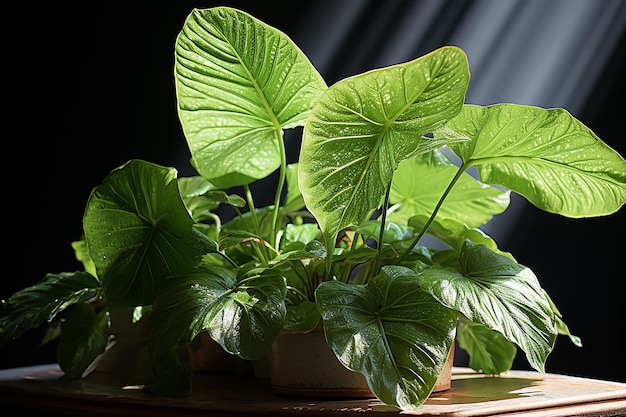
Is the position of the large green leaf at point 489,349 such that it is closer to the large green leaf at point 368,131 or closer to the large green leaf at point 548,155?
the large green leaf at point 548,155

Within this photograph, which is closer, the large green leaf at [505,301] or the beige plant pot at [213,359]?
the large green leaf at [505,301]

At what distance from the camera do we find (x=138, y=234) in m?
0.96

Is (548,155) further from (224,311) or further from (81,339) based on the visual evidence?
(81,339)

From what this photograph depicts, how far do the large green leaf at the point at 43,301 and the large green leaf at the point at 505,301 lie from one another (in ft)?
1.83

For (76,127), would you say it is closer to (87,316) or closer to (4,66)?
(4,66)

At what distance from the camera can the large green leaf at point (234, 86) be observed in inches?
34.9

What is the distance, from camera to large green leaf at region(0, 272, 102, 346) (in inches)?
38.3

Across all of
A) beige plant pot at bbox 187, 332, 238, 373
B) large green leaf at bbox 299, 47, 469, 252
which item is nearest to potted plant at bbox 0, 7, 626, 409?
large green leaf at bbox 299, 47, 469, 252

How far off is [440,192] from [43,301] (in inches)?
25.2

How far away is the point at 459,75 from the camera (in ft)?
2.36

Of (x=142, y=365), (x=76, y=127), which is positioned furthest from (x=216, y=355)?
(x=76, y=127)

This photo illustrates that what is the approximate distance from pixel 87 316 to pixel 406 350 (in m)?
0.63

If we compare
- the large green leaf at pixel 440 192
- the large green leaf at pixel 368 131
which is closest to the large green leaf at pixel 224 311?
the large green leaf at pixel 368 131

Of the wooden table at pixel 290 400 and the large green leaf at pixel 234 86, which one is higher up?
the large green leaf at pixel 234 86
